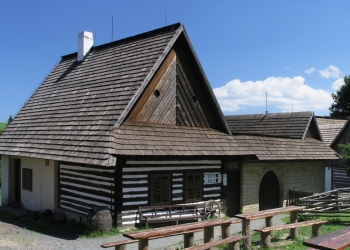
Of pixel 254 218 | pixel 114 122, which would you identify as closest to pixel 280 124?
pixel 114 122

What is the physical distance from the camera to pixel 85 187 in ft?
40.7

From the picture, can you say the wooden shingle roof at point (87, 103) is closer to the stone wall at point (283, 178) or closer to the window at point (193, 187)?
the window at point (193, 187)

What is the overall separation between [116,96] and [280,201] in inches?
339

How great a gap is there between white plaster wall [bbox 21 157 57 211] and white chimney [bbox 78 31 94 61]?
5.30 metres

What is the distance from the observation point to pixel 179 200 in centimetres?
1266

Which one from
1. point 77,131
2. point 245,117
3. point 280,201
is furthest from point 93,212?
point 245,117

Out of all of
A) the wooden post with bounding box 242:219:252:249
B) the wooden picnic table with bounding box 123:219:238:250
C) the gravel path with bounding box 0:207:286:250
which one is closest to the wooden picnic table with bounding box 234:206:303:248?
the wooden post with bounding box 242:219:252:249

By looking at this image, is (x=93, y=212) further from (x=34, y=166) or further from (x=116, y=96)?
(x=34, y=166)

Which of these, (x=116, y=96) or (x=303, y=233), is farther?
(x=116, y=96)

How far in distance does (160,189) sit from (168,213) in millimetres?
747

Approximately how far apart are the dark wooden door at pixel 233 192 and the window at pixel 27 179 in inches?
287

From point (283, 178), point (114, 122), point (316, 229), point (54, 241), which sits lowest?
point (54, 241)

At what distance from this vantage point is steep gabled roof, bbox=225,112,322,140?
21.0 meters

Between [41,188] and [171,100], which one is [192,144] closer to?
[171,100]
